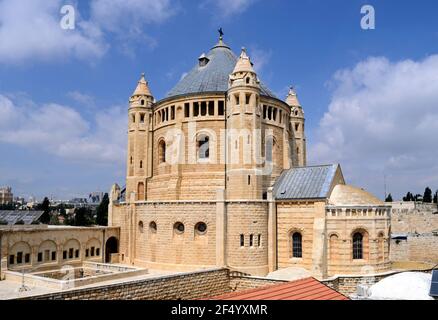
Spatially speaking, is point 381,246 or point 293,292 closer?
point 293,292

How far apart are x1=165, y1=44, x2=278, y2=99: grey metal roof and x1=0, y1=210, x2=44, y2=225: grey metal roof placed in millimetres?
17968

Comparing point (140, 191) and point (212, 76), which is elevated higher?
point (212, 76)

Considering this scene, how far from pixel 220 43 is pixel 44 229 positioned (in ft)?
82.9

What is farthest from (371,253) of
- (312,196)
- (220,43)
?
(220,43)

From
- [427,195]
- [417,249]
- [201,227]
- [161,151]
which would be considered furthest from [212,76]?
[427,195]

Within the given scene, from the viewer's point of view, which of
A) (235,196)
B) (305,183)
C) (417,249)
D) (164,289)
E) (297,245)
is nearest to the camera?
(164,289)

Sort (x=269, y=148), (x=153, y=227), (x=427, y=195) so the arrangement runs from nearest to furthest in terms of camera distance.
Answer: (x=153, y=227)
(x=269, y=148)
(x=427, y=195)

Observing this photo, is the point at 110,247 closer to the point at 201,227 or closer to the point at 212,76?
the point at 201,227

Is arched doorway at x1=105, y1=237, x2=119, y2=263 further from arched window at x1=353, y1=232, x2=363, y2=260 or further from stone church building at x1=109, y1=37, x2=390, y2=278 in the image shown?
arched window at x1=353, y1=232, x2=363, y2=260

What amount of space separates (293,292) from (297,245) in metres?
17.2

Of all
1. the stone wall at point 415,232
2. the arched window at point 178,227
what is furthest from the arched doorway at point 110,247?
the stone wall at point 415,232

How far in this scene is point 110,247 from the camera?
1625 inches

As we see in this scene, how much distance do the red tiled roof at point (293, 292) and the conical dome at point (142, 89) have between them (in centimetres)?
2943

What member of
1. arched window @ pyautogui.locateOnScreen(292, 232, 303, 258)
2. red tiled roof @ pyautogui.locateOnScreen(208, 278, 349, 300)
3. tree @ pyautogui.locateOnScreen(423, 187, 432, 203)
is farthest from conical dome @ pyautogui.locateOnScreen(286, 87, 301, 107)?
tree @ pyautogui.locateOnScreen(423, 187, 432, 203)
